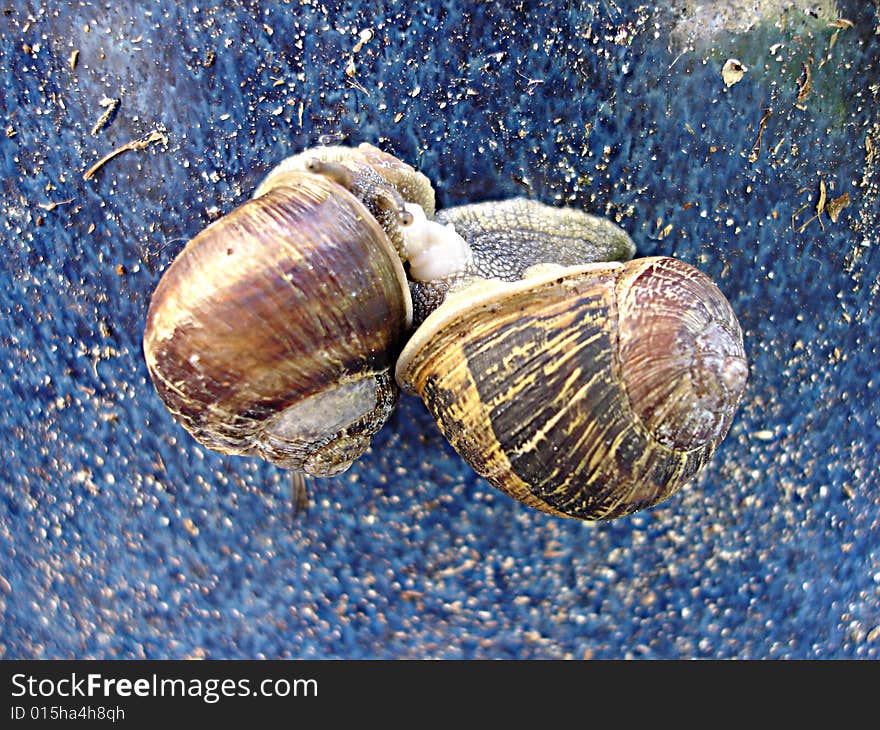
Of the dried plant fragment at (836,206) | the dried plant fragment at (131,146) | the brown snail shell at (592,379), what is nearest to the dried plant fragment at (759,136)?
the dried plant fragment at (836,206)

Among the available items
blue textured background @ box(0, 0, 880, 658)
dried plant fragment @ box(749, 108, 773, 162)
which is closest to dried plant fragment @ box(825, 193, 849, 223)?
blue textured background @ box(0, 0, 880, 658)

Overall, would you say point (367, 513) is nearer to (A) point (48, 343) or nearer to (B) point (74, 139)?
(A) point (48, 343)

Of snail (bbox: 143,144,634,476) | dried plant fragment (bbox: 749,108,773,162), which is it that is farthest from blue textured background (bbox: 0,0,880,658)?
snail (bbox: 143,144,634,476)

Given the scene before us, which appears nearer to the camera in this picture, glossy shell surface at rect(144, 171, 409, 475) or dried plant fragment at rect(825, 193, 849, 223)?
glossy shell surface at rect(144, 171, 409, 475)

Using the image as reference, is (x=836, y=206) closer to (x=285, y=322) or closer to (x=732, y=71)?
(x=732, y=71)

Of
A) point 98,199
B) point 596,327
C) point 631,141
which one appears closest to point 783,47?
point 631,141

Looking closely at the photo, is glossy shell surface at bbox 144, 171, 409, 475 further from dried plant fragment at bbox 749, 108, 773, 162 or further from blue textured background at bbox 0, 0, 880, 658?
dried plant fragment at bbox 749, 108, 773, 162

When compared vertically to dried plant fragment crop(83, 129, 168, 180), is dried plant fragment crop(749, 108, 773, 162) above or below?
above
